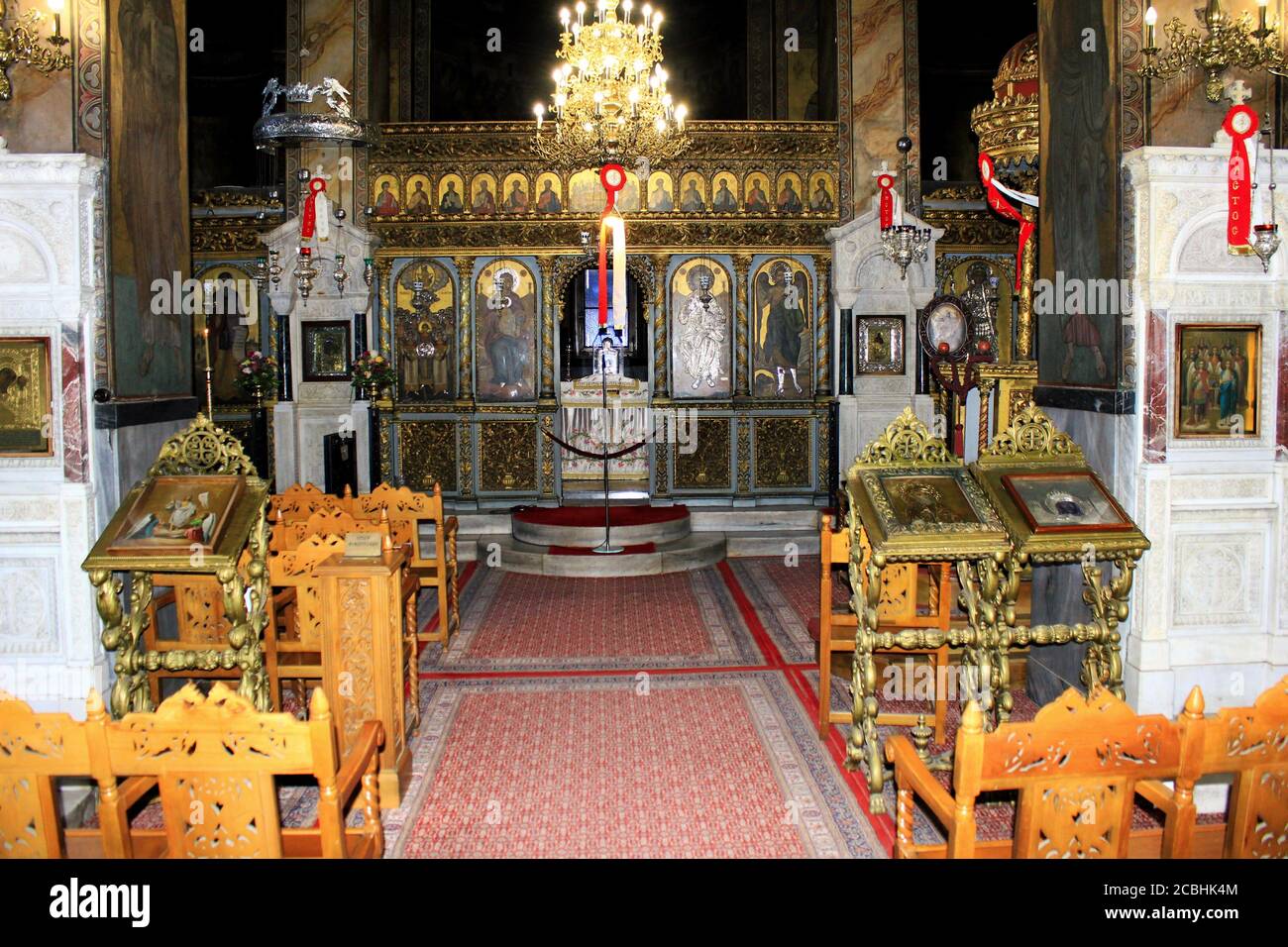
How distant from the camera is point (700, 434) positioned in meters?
11.7

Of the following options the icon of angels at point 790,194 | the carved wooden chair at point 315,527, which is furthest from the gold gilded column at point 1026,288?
the carved wooden chair at point 315,527

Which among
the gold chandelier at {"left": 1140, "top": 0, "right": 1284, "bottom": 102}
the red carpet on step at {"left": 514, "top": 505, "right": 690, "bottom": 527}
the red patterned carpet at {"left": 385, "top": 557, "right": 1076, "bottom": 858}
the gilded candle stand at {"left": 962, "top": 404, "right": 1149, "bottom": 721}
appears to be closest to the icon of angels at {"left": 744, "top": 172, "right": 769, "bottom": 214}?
the red carpet on step at {"left": 514, "top": 505, "right": 690, "bottom": 527}

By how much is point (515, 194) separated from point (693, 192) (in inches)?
83.8

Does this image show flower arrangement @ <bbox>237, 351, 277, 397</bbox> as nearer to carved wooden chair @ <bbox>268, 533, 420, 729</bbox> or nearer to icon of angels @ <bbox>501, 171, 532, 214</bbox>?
icon of angels @ <bbox>501, 171, 532, 214</bbox>

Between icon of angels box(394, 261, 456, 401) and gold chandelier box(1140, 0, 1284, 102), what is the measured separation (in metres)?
8.53

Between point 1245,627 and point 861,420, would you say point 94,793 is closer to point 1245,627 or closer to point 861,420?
point 1245,627

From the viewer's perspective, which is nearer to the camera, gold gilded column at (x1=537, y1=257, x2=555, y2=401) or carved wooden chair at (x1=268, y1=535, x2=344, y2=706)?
carved wooden chair at (x1=268, y1=535, x2=344, y2=706)

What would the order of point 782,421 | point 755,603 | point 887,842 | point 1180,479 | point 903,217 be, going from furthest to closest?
point 782,421, point 903,217, point 755,603, point 1180,479, point 887,842

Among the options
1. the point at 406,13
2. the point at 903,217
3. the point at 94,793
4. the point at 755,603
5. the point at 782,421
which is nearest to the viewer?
the point at 94,793

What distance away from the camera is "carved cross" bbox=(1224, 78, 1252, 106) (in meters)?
Result: 4.48

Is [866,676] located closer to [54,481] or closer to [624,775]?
[624,775]

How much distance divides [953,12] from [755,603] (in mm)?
11406

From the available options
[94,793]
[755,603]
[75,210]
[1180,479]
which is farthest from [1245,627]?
[75,210]
